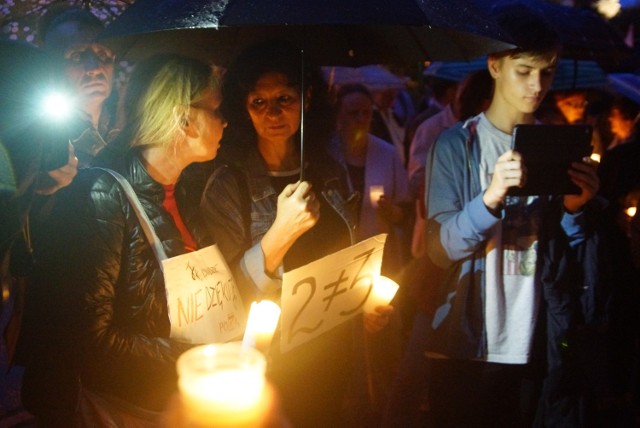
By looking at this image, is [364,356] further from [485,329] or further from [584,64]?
[584,64]

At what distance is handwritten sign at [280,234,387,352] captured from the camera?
287 cm

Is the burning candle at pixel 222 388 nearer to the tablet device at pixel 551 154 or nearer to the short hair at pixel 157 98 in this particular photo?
the short hair at pixel 157 98

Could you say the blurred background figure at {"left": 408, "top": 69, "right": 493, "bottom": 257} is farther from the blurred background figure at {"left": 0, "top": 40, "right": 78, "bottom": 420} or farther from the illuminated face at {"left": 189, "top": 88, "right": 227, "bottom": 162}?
the blurred background figure at {"left": 0, "top": 40, "right": 78, "bottom": 420}

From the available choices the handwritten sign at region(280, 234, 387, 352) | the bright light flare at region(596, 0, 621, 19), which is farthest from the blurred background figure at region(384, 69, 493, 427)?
the bright light flare at region(596, 0, 621, 19)

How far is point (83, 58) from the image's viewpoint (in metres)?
3.66

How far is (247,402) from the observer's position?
1.61 metres

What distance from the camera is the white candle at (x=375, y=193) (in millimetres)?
5074

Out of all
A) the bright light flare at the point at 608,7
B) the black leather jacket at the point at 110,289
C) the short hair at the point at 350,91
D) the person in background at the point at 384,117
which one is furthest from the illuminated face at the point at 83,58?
the bright light flare at the point at 608,7

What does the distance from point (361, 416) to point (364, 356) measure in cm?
81

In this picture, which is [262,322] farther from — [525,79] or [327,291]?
[525,79]

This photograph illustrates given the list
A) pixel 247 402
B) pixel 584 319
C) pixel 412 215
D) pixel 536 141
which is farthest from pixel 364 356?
pixel 247 402

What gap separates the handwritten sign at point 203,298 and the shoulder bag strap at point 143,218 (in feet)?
0.22

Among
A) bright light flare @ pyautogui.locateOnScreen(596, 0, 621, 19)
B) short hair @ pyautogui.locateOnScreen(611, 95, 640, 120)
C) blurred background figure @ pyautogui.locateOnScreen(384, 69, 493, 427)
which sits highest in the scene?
bright light flare @ pyautogui.locateOnScreen(596, 0, 621, 19)

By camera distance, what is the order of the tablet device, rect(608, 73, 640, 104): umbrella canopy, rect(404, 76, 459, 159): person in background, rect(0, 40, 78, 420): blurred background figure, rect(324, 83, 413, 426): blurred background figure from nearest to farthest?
1. rect(0, 40, 78, 420): blurred background figure
2. the tablet device
3. rect(324, 83, 413, 426): blurred background figure
4. rect(608, 73, 640, 104): umbrella canopy
5. rect(404, 76, 459, 159): person in background
